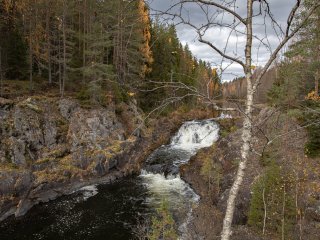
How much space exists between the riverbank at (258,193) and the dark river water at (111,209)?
4.57 feet

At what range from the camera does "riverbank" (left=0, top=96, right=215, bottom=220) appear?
72.2 ft

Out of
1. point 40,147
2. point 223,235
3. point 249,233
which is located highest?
point 223,235

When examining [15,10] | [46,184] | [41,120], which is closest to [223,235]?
[46,184]

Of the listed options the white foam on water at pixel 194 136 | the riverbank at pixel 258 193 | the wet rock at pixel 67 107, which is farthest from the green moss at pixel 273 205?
the white foam on water at pixel 194 136

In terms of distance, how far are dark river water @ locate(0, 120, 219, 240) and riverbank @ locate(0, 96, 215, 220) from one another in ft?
4.17

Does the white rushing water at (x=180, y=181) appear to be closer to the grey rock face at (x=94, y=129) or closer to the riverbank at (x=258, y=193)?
the riverbank at (x=258, y=193)

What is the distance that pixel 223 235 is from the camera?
579cm

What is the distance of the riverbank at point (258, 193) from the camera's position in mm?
15194

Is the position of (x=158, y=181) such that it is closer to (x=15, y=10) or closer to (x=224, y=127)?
(x=224, y=127)

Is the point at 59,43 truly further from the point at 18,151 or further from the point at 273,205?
the point at 273,205

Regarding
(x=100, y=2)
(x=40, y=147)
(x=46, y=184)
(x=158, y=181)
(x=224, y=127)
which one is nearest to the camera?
(x=46, y=184)

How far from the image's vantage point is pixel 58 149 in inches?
1043

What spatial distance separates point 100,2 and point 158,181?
24584 millimetres

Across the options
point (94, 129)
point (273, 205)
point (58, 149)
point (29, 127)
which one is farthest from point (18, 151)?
point (273, 205)
